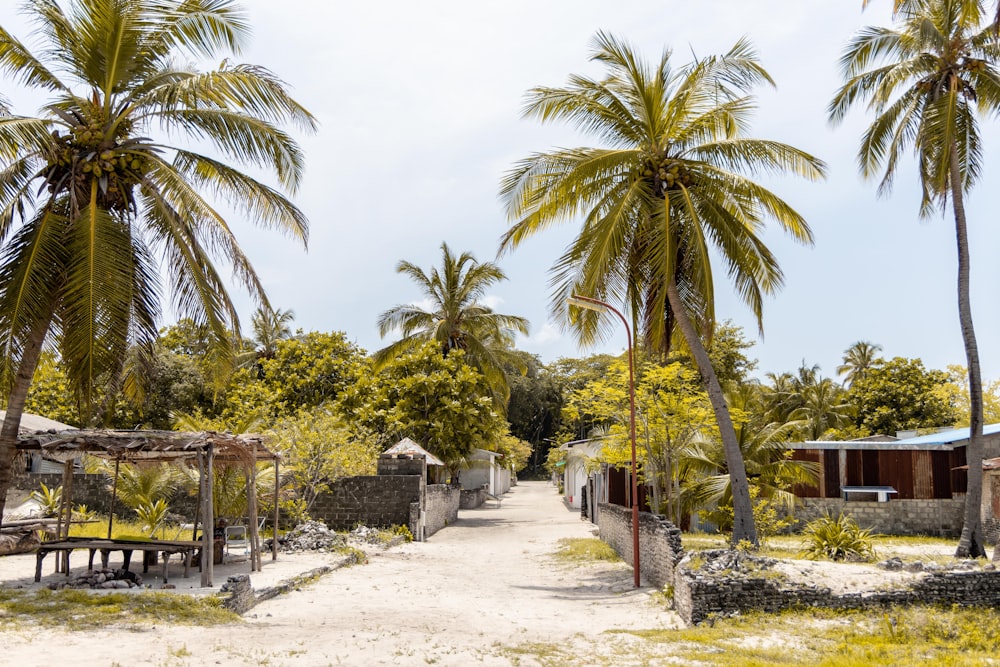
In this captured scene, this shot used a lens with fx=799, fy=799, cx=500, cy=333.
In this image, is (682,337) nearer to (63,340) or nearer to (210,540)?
(210,540)

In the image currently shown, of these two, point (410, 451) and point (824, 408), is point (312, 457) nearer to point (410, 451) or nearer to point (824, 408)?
point (410, 451)

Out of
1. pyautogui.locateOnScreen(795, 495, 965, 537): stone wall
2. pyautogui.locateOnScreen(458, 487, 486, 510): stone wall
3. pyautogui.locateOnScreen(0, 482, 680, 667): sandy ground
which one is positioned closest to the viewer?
pyautogui.locateOnScreen(0, 482, 680, 667): sandy ground

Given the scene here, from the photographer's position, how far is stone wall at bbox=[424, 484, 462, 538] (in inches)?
925

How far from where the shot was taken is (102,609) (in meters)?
9.72

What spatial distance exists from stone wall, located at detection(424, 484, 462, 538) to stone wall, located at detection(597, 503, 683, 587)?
6.41 m

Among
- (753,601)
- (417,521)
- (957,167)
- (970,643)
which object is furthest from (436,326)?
(970,643)

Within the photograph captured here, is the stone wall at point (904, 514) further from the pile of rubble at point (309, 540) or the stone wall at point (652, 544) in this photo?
the pile of rubble at point (309, 540)

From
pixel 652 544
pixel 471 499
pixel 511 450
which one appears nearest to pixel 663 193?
pixel 652 544

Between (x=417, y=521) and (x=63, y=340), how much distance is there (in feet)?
42.1

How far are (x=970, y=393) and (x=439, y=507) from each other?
1592 cm

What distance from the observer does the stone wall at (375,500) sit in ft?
70.7

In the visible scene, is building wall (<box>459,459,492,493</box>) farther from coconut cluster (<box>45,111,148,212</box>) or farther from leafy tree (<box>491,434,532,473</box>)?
coconut cluster (<box>45,111,148,212</box>)

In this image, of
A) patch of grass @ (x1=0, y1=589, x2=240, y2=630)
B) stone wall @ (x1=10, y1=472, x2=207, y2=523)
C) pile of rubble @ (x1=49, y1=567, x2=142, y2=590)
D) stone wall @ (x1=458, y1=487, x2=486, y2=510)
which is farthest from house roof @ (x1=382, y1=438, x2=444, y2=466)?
patch of grass @ (x1=0, y1=589, x2=240, y2=630)

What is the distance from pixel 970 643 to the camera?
891 cm
